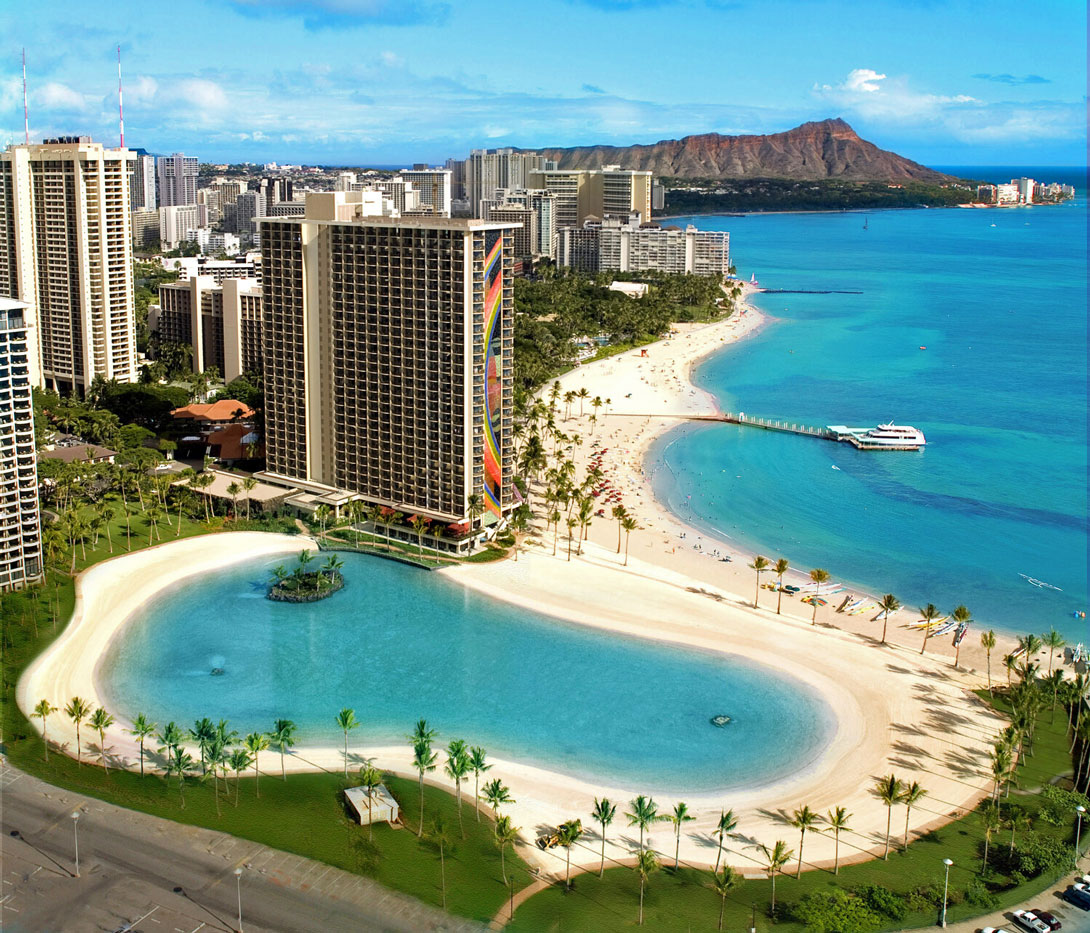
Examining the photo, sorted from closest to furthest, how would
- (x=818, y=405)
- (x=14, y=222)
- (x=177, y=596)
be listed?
(x=177, y=596) → (x=14, y=222) → (x=818, y=405)

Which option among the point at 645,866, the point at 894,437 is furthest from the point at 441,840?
the point at 894,437

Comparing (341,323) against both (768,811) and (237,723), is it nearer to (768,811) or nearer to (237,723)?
(237,723)

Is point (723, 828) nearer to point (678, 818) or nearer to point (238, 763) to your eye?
point (678, 818)

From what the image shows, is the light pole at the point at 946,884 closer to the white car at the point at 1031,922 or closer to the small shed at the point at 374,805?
the white car at the point at 1031,922

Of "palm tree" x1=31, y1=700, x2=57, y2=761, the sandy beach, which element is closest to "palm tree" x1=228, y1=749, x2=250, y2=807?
the sandy beach

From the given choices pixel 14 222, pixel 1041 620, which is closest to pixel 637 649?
pixel 1041 620

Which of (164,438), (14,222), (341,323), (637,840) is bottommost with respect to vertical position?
(637,840)

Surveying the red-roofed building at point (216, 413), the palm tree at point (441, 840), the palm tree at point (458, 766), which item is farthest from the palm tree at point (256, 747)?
the red-roofed building at point (216, 413)
